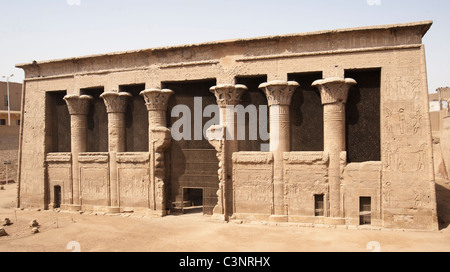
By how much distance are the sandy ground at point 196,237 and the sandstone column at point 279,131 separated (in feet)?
2.82

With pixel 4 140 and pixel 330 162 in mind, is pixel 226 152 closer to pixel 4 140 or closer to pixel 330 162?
pixel 330 162

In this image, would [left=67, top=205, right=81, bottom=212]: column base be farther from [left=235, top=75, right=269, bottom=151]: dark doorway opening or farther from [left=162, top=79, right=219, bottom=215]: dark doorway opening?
[left=235, top=75, right=269, bottom=151]: dark doorway opening

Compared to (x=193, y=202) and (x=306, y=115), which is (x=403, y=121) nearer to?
(x=306, y=115)

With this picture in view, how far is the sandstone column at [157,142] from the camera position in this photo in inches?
583

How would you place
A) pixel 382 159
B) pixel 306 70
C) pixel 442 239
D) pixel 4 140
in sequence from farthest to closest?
pixel 4 140
pixel 306 70
pixel 382 159
pixel 442 239

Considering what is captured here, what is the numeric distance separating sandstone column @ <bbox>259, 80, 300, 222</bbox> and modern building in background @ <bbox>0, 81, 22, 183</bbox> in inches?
758

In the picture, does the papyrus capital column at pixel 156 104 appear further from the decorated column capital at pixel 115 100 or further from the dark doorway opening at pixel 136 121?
the decorated column capital at pixel 115 100

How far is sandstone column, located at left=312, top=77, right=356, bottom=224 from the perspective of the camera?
492 inches

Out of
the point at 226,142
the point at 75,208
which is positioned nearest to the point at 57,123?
the point at 75,208

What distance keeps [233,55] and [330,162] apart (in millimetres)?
5674

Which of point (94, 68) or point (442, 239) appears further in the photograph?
point (94, 68)

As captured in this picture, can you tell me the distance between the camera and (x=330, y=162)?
12609mm

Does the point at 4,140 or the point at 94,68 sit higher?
the point at 94,68
